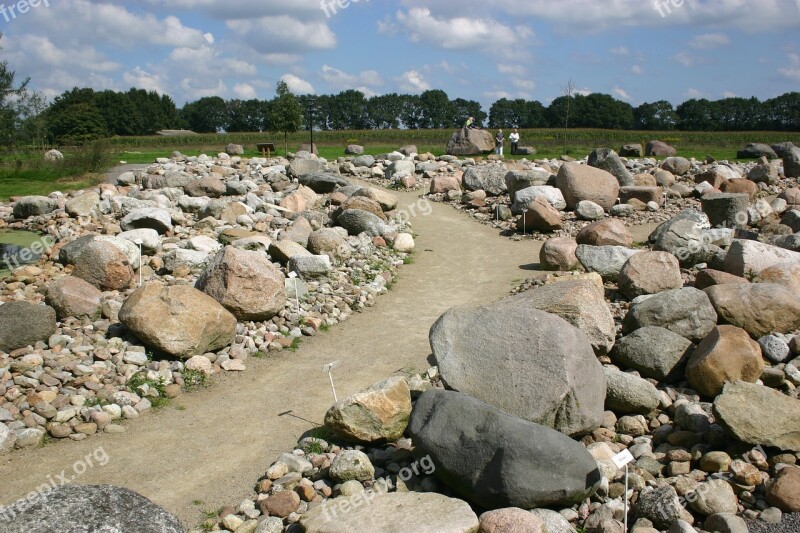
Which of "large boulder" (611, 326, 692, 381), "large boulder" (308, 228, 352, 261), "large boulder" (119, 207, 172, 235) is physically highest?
"large boulder" (119, 207, 172, 235)

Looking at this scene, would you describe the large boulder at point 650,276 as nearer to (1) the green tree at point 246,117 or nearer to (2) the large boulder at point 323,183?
(2) the large boulder at point 323,183

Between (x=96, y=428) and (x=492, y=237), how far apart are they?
13.2 meters

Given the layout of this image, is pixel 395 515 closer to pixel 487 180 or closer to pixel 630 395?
pixel 630 395

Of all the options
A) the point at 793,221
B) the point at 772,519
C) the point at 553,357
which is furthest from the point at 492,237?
→ the point at 772,519

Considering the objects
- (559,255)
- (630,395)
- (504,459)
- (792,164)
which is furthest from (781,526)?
(792,164)

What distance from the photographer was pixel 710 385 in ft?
28.2

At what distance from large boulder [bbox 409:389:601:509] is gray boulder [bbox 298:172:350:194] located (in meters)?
17.6

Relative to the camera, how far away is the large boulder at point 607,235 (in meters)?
16.1

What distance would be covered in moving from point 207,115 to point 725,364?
9829cm

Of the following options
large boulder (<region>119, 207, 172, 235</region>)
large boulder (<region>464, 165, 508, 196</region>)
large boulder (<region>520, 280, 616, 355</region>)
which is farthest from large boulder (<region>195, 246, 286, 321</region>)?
large boulder (<region>464, 165, 508, 196</region>)

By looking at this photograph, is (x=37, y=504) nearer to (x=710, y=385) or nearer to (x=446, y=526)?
(x=446, y=526)

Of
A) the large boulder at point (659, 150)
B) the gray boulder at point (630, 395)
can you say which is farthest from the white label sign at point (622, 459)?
the large boulder at point (659, 150)

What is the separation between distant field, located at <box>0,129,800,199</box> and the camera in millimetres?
27067

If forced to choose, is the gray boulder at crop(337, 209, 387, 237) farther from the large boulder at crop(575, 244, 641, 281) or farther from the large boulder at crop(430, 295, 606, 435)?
the large boulder at crop(430, 295, 606, 435)
